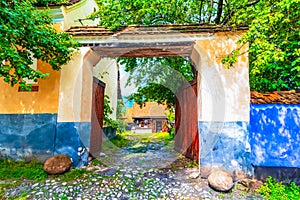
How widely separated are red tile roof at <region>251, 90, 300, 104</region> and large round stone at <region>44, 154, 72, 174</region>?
168 inches

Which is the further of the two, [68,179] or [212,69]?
[212,69]

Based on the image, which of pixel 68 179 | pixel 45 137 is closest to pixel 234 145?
pixel 68 179

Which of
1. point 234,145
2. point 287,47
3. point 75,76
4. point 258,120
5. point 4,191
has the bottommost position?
point 4,191

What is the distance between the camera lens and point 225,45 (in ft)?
15.2

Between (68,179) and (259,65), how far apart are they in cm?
436

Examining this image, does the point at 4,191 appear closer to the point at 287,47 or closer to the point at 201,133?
the point at 201,133

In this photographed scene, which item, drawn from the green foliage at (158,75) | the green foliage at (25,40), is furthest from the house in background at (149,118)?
the green foliage at (25,40)

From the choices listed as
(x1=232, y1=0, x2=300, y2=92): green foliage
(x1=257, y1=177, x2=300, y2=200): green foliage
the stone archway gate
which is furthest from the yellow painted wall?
(x1=257, y1=177, x2=300, y2=200): green foliage

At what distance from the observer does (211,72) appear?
4641 mm

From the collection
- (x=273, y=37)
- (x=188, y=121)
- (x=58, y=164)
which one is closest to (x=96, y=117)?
(x=58, y=164)

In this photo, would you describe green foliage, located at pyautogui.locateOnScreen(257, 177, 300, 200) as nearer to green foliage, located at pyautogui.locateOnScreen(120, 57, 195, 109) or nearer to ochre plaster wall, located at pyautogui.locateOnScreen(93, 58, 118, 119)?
green foliage, located at pyautogui.locateOnScreen(120, 57, 195, 109)

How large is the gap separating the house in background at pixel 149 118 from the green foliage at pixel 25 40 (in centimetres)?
1593

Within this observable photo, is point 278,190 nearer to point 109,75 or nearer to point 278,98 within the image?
point 278,98

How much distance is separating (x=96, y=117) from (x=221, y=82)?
3954 mm
